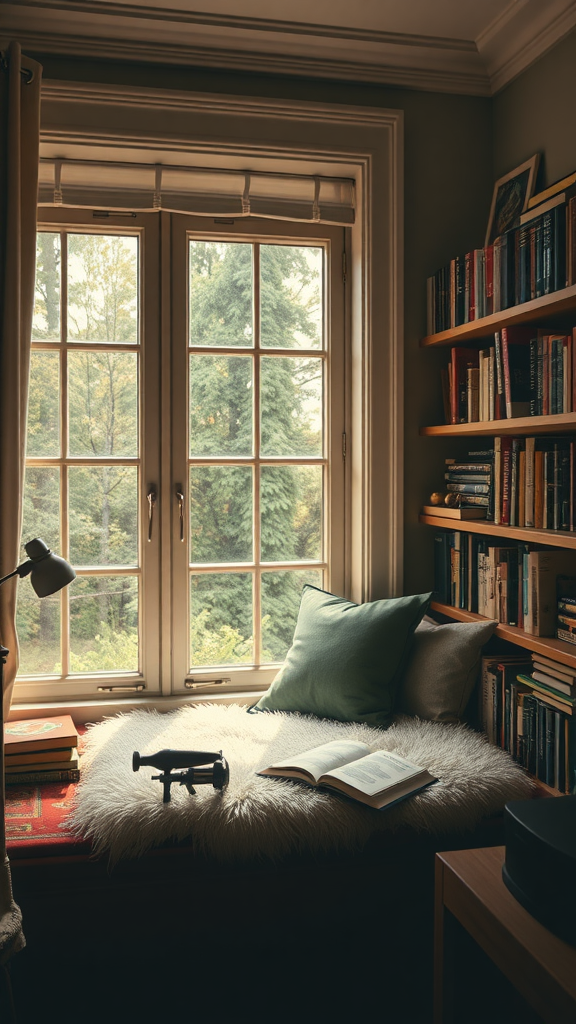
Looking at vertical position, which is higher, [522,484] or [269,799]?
[522,484]

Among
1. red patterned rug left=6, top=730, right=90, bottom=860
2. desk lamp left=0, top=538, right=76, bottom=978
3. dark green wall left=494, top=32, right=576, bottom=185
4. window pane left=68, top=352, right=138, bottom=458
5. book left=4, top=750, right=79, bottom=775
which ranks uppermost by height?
dark green wall left=494, top=32, right=576, bottom=185

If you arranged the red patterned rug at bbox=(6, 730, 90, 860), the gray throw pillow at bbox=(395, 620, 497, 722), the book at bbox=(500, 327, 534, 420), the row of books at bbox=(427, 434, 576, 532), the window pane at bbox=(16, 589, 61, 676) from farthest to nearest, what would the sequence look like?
the window pane at bbox=(16, 589, 61, 676) → the gray throw pillow at bbox=(395, 620, 497, 722) → the book at bbox=(500, 327, 534, 420) → the row of books at bbox=(427, 434, 576, 532) → the red patterned rug at bbox=(6, 730, 90, 860)

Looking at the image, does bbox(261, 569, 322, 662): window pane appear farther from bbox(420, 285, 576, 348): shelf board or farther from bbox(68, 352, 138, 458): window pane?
bbox(420, 285, 576, 348): shelf board

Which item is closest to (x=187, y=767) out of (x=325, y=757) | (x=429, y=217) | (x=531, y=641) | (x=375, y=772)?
(x=325, y=757)

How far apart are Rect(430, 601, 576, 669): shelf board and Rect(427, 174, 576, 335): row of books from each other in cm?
89

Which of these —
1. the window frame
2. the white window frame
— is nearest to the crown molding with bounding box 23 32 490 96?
the white window frame

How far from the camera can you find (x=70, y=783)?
Result: 199cm

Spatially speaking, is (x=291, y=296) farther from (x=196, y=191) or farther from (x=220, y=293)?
(x=196, y=191)

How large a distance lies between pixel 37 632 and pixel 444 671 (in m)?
1.31

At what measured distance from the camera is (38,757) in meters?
1.97

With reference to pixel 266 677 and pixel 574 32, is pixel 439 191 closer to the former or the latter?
pixel 574 32

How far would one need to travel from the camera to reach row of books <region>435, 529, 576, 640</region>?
1969mm

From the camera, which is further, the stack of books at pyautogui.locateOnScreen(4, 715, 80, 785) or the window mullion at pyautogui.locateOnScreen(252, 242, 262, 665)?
the window mullion at pyautogui.locateOnScreen(252, 242, 262, 665)

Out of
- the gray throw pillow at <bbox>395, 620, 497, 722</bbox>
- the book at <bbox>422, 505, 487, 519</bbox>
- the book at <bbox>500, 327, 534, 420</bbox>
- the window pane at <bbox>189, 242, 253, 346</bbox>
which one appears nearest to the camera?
the book at <bbox>500, 327, 534, 420</bbox>
